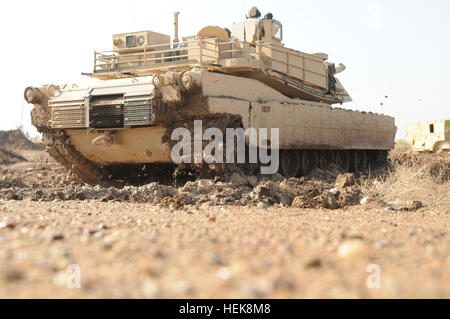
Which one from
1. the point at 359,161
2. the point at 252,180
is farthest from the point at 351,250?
the point at 359,161

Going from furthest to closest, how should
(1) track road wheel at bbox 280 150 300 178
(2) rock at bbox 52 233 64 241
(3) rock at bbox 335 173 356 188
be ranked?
(1) track road wheel at bbox 280 150 300 178, (3) rock at bbox 335 173 356 188, (2) rock at bbox 52 233 64 241

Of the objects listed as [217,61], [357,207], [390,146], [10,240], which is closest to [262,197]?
[357,207]

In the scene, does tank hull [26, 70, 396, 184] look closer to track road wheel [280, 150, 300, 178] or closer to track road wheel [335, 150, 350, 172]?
track road wheel [280, 150, 300, 178]

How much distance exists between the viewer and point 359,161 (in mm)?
16516

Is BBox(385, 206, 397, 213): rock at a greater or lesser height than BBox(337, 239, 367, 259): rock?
lesser

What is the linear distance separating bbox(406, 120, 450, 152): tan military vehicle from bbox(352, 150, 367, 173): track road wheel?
1236 centimetres

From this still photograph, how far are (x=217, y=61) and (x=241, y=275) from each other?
8.81 meters

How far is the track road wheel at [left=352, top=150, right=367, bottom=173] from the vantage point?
15.9 m

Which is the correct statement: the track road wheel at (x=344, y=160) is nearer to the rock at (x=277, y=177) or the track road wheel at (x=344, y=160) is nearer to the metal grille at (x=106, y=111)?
the rock at (x=277, y=177)

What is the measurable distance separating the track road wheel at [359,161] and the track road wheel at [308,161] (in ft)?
8.86

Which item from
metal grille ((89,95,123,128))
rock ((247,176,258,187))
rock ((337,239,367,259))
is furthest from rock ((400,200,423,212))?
metal grille ((89,95,123,128))

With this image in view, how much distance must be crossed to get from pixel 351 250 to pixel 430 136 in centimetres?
2693

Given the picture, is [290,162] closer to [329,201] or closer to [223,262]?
[329,201]

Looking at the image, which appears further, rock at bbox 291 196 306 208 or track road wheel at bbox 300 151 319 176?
track road wheel at bbox 300 151 319 176
